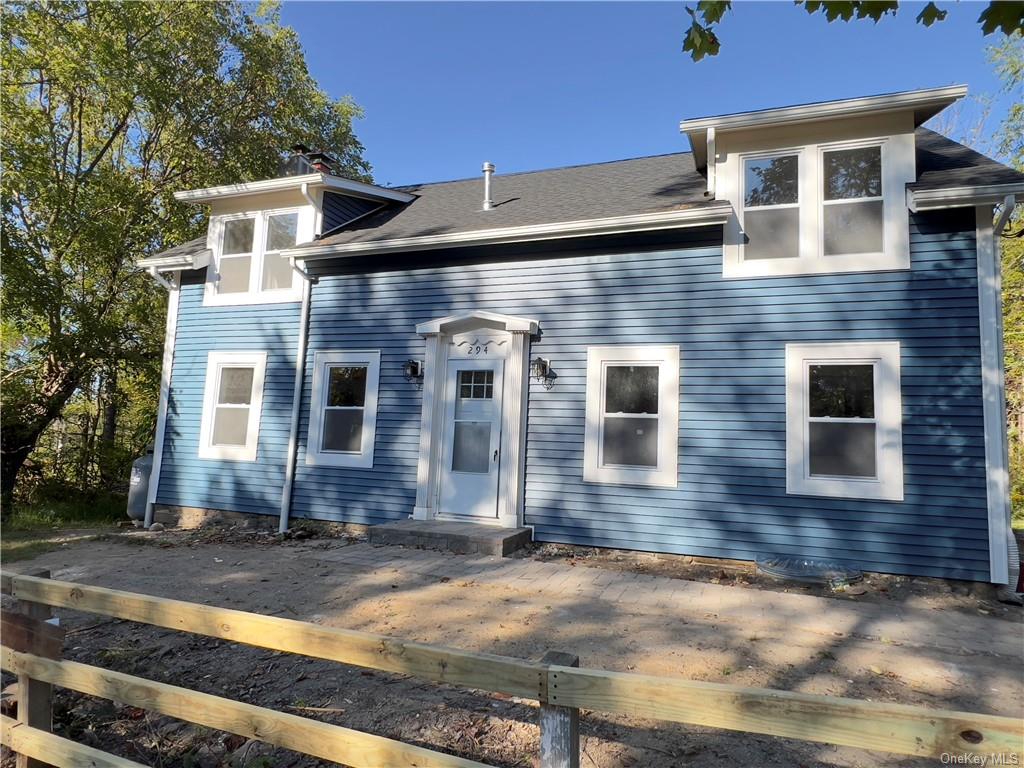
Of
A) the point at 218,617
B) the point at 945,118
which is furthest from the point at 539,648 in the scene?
the point at 945,118

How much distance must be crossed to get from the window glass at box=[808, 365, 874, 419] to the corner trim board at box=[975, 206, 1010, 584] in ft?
3.26

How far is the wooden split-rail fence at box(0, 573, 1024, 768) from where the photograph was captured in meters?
1.42

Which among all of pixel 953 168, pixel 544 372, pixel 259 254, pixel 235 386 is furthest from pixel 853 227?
pixel 235 386

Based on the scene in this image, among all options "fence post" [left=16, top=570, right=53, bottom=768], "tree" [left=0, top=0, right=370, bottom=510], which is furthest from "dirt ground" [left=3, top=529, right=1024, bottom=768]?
"tree" [left=0, top=0, right=370, bottom=510]

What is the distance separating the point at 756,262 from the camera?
22.3ft

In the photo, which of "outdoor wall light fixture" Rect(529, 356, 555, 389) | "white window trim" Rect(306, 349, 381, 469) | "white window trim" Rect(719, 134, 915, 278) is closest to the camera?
"white window trim" Rect(719, 134, 915, 278)

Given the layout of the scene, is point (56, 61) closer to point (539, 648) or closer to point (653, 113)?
point (653, 113)

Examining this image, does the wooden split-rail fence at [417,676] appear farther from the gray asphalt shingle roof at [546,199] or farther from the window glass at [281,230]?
the window glass at [281,230]

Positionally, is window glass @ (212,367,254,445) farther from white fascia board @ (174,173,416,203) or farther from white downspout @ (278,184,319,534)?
white fascia board @ (174,173,416,203)

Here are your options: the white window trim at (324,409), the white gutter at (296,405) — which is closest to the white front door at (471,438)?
the white window trim at (324,409)

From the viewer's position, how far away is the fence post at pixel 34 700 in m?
2.59

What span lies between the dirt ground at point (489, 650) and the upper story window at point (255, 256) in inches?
190

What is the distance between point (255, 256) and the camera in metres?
9.77

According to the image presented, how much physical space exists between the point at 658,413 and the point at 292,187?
23.0 ft
